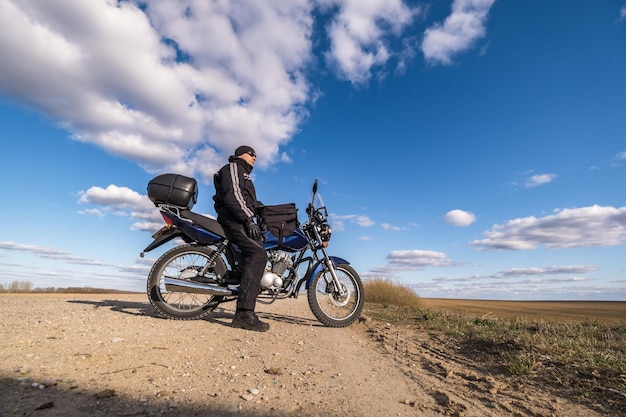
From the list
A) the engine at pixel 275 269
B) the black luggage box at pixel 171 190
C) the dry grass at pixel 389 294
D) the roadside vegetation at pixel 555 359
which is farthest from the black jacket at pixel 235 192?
the dry grass at pixel 389 294

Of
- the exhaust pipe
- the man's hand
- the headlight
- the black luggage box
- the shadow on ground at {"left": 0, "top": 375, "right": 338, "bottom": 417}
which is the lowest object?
the shadow on ground at {"left": 0, "top": 375, "right": 338, "bottom": 417}

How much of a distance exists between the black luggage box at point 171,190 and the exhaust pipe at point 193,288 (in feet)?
3.75

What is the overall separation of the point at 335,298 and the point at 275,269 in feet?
4.11

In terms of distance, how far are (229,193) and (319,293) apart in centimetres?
235

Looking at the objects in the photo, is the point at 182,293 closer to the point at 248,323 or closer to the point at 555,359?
the point at 248,323

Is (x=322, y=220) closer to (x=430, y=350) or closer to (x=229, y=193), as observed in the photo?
(x=229, y=193)

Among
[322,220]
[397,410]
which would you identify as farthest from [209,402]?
[322,220]

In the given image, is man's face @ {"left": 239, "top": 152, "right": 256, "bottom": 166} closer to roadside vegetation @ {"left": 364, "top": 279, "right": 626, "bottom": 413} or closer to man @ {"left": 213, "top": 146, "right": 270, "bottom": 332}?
man @ {"left": 213, "top": 146, "right": 270, "bottom": 332}

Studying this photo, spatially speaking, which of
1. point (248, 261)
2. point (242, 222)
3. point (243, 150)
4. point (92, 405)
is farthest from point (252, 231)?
point (92, 405)

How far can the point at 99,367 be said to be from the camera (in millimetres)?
2469

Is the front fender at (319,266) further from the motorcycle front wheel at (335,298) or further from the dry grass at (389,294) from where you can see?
the dry grass at (389,294)

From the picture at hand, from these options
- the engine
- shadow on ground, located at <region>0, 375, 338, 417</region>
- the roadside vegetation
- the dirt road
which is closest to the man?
the engine

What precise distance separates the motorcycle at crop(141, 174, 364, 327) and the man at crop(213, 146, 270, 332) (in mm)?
269

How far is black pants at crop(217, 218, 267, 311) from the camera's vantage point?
15.2 feet
